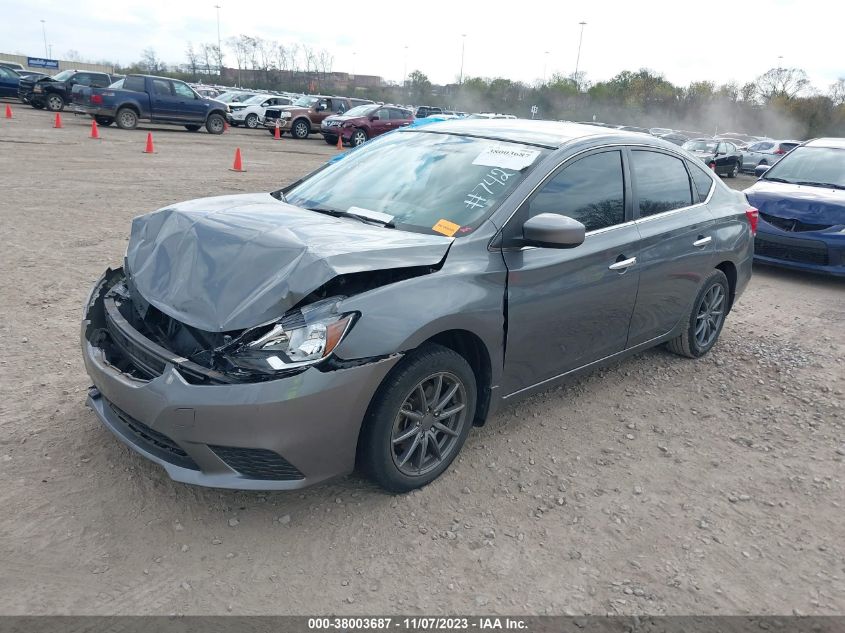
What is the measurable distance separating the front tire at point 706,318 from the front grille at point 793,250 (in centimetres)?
337

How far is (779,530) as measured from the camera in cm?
337

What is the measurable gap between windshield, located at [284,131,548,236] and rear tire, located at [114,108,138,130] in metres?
21.6

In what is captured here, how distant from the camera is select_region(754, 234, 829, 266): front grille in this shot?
26.9 feet

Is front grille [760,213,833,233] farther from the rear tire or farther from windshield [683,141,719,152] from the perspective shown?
the rear tire

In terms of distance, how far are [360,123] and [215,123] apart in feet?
17.9

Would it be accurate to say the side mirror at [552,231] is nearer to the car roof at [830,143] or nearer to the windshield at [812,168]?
the windshield at [812,168]

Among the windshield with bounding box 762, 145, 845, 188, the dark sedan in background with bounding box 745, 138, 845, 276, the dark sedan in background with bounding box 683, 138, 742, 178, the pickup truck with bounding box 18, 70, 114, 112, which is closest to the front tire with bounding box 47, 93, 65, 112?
the pickup truck with bounding box 18, 70, 114, 112

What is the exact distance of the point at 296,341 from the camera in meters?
2.91

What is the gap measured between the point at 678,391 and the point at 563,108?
2547 inches

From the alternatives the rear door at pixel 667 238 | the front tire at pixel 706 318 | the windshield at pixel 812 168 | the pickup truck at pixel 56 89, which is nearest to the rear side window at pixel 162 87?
the pickup truck at pixel 56 89

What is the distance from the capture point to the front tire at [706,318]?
529cm

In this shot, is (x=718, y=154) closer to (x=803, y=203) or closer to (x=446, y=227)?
(x=803, y=203)

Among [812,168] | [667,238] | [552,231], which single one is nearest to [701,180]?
[667,238]

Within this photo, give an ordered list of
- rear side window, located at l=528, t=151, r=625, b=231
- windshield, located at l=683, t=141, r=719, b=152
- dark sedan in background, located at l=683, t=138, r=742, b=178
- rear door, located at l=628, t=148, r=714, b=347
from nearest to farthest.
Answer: rear side window, located at l=528, t=151, r=625, b=231 → rear door, located at l=628, t=148, r=714, b=347 → dark sedan in background, located at l=683, t=138, r=742, b=178 → windshield, located at l=683, t=141, r=719, b=152
